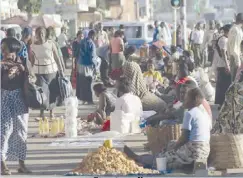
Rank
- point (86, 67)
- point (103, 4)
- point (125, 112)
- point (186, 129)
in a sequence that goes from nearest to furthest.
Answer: point (186, 129), point (125, 112), point (86, 67), point (103, 4)

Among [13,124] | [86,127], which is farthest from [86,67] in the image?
[13,124]

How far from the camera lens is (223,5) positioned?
100188 mm

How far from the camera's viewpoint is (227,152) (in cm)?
1045

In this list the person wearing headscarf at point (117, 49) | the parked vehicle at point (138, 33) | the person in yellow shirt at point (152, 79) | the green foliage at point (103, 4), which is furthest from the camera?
the green foliage at point (103, 4)

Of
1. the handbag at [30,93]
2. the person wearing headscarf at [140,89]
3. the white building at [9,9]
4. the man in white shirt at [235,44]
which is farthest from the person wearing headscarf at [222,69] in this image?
the white building at [9,9]

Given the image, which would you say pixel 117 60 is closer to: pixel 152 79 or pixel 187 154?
pixel 152 79

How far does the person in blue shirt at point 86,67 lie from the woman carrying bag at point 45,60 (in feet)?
9.42

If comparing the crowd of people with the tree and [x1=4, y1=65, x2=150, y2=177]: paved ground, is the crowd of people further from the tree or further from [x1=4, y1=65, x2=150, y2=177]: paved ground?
the tree

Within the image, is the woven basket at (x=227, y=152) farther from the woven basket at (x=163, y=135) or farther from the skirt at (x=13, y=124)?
the skirt at (x=13, y=124)

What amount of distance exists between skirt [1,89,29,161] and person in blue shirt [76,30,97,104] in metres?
8.17

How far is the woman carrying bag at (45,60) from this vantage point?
1548cm

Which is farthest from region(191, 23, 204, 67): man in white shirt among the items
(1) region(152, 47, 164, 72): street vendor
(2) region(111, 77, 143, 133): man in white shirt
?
(2) region(111, 77, 143, 133): man in white shirt

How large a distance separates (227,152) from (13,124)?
2476 mm

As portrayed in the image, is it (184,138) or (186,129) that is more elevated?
(186,129)
